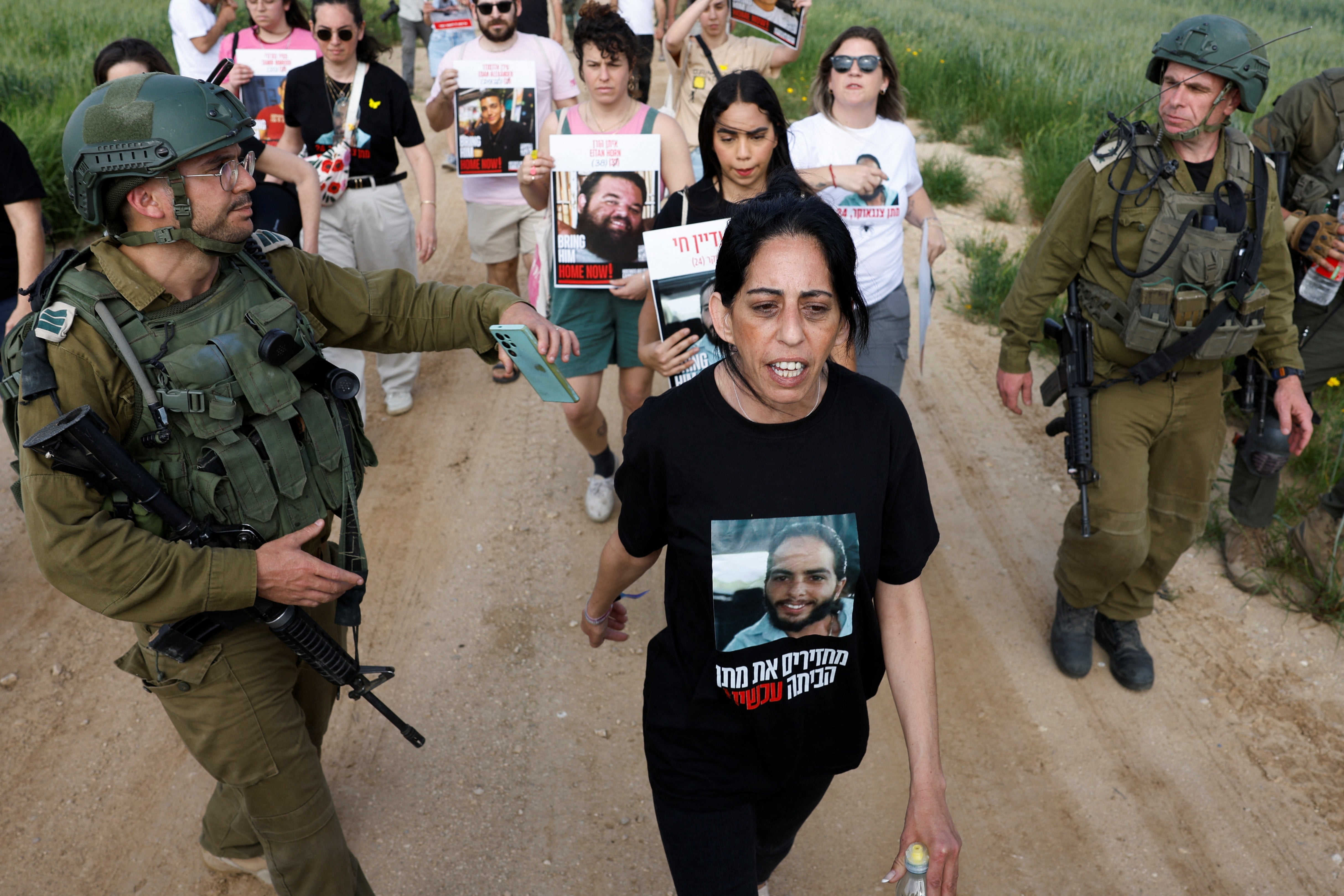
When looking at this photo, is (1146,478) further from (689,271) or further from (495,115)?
(495,115)

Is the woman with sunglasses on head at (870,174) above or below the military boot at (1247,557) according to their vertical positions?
above

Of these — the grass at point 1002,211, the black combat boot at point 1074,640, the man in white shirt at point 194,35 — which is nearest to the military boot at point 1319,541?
the black combat boot at point 1074,640

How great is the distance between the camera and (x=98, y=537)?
224 centimetres

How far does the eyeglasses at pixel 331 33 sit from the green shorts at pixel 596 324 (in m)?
1.99

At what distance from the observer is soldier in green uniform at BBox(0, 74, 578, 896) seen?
2.27 meters

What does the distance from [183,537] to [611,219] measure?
2.62m

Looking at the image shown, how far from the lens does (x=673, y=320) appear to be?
3584mm

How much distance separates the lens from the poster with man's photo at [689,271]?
3.55 m

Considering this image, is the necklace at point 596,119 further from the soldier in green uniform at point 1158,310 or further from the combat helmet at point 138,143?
the combat helmet at point 138,143

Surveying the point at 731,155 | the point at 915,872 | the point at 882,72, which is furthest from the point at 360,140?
the point at 915,872

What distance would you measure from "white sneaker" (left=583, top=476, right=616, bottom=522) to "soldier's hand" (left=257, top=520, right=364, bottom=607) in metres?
2.82

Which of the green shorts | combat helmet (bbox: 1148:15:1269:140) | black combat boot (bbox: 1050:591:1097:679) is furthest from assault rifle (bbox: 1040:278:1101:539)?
the green shorts

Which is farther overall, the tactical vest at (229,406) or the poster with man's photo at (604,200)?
the poster with man's photo at (604,200)

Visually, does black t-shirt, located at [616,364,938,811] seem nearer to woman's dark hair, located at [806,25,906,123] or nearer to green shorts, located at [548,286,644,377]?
green shorts, located at [548,286,644,377]
